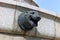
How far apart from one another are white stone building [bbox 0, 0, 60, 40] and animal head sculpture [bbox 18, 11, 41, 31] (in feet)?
0.11

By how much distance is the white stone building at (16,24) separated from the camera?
152cm

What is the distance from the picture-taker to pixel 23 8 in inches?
63.0

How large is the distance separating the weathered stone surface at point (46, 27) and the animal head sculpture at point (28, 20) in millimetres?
124

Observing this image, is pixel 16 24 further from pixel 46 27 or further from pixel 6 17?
pixel 46 27

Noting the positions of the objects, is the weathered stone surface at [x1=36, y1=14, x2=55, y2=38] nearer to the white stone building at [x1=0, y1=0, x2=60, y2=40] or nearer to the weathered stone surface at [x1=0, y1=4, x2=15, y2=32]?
the white stone building at [x1=0, y1=0, x2=60, y2=40]

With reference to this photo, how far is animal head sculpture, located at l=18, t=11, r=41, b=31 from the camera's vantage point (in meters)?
1.52

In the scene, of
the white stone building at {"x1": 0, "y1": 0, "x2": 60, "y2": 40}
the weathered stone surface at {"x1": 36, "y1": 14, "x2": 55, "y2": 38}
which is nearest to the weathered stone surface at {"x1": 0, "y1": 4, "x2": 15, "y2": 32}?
the white stone building at {"x1": 0, "y1": 0, "x2": 60, "y2": 40}

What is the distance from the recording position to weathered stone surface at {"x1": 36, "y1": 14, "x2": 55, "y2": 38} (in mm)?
1677

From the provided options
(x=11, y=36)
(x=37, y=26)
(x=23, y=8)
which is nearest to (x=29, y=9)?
(x=23, y=8)

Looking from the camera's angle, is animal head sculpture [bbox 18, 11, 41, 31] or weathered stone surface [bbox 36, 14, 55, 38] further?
weathered stone surface [bbox 36, 14, 55, 38]

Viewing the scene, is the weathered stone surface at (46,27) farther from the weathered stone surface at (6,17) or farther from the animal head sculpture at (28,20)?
the weathered stone surface at (6,17)

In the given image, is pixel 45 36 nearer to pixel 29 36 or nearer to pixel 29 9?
pixel 29 36

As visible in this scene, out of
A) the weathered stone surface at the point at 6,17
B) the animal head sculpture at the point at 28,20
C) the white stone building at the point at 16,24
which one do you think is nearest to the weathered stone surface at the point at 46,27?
the white stone building at the point at 16,24

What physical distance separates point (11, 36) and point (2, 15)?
177 mm
